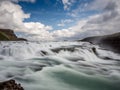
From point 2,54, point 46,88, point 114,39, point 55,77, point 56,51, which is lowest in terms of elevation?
point 46,88

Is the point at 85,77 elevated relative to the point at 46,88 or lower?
elevated

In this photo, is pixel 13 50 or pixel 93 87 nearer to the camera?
pixel 93 87

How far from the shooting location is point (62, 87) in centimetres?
895

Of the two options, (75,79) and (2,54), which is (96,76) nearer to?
(75,79)

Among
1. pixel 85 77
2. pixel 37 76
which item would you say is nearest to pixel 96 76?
pixel 85 77

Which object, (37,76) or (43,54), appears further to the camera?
(43,54)

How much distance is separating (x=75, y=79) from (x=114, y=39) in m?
28.3

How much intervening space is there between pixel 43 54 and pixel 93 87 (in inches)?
438

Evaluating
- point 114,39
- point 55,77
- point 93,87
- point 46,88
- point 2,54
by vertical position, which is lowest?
point 46,88

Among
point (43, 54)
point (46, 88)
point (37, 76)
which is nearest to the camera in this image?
point (46, 88)

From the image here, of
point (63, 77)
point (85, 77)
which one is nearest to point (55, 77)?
point (63, 77)

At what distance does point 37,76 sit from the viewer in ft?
33.3

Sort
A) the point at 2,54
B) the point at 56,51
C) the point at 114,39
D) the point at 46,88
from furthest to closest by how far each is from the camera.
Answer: the point at 114,39
the point at 56,51
the point at 2,54
the point at 46,88

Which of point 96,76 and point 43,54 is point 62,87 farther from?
point 43,54
